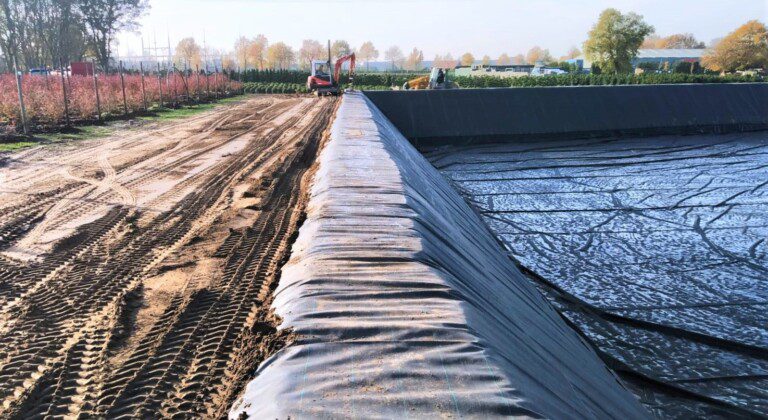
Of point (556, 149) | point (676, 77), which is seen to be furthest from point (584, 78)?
point (556, 149)

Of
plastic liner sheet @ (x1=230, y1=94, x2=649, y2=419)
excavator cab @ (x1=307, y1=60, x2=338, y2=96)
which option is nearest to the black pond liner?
plastic liner sheet @ (x1=230, y1=94, x2=649, y2=419)

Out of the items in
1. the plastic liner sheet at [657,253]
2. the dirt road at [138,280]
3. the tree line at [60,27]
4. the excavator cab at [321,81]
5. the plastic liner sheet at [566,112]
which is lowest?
the plastic liner sheet at [657,253]

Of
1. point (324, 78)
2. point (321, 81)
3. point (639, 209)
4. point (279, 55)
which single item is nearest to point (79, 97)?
point (321, 81)

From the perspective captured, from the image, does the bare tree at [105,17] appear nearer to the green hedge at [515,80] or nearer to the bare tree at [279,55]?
the green hedge at [515,80]

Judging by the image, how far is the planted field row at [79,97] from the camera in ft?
46.6

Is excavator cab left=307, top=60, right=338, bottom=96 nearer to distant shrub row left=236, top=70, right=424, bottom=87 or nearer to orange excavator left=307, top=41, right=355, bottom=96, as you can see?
orange excavator left=307, top=41, right=355, bottom=96

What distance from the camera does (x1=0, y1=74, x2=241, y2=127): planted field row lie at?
14.2 metres

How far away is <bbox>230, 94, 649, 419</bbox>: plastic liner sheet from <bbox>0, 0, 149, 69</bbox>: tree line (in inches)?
1667

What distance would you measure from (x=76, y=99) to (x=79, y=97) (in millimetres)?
143

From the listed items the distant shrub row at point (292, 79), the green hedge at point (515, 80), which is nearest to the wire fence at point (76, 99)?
the green hedge at point (515, 80)

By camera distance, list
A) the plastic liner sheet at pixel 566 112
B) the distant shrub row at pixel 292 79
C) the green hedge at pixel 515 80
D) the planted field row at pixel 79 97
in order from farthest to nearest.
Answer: the distant shrub row at pixel 292 79 → the green hedge at pixel 515 80 → the plastic liner sheet at pixel 566 112 → the planted field row at pixel 79 97

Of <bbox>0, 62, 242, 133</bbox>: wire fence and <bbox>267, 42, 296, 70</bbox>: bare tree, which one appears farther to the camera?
<bbox>267, 42, 296, 70</bbox>: bare tree

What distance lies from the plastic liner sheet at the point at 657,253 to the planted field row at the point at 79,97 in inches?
391

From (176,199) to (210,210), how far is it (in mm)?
824
